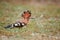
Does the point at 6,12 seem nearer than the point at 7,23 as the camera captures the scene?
No

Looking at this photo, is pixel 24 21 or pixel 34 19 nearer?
pixel 24 21

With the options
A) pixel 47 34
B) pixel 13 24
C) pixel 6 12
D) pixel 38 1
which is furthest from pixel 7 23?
pixel 38 1

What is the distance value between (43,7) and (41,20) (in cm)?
33

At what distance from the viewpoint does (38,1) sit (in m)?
3.28

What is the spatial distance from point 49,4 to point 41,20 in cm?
47

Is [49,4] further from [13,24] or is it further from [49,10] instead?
[13,24]

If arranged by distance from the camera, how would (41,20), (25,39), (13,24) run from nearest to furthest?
1. (25,39)
2. (13,24)
3. (41,20)

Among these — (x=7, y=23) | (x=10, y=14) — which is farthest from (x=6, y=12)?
(x=7, y=23)

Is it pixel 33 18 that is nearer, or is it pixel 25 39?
pixel 25 39

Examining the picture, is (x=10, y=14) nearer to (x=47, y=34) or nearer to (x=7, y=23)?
(x=7, y=23)

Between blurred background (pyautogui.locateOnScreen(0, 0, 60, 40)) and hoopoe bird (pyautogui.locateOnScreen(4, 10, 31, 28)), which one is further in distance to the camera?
hoopoe bird (pyautogui.locateOnScreen(4, 10, 31, 28))

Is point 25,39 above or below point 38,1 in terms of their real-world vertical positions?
below

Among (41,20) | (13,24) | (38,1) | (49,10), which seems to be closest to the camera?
(13,24)

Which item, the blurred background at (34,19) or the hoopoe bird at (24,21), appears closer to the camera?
the blurred background at (34,19)
